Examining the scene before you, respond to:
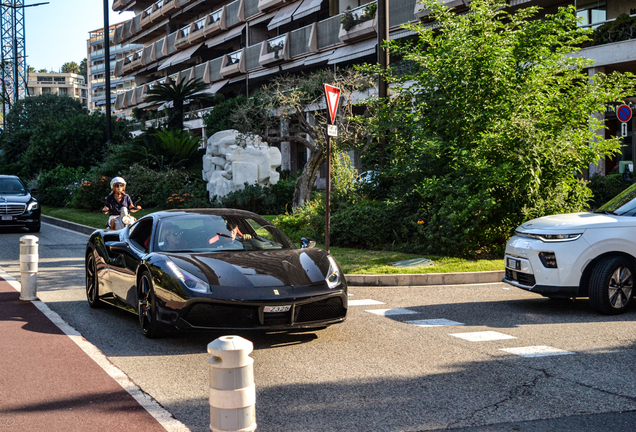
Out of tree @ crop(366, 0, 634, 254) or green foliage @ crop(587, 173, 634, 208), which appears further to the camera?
green foliage @ crop(587, 173, 634, 208)

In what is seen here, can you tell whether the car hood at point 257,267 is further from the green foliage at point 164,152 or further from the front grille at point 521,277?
the green foliage at point 164,152

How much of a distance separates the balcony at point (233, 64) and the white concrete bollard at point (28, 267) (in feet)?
115

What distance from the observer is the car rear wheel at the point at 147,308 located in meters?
6.89

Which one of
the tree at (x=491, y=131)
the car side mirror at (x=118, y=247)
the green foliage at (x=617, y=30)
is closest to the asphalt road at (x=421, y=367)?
the car side mirror at (x=118, y=247)

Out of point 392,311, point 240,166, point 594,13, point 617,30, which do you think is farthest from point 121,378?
point 594,13

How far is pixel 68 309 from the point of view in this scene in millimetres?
8914

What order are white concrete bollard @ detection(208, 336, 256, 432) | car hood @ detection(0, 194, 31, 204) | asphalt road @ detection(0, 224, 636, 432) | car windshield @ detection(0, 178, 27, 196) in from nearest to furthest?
white concrete bollard @ detection(208, 336, 256, 432) → asphalt road @ detection(0, 224, 636, 432) → car hood @ detection(0, 194, 31, 204) → car windshield @ detection(0, 178, 27, 196)

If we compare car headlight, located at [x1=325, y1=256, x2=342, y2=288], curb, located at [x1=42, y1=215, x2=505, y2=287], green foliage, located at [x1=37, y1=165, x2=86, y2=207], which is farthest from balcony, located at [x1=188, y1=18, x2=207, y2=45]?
car headlight, located at [x1=325, y1=256, x2=342, y2=288]

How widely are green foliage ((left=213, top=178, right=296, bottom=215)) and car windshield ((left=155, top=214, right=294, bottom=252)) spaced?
1435cm

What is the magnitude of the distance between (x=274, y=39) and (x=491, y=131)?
1107 inches

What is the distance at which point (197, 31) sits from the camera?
49.7 m

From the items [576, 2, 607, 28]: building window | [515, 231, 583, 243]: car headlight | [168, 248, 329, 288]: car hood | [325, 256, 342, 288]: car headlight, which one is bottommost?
[325, 256, 342, 288]: car headlight

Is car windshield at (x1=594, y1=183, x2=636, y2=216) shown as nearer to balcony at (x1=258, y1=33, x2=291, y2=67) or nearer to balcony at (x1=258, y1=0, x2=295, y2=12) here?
balcony at (x1=258, y1=33, x2=291, y2=67)

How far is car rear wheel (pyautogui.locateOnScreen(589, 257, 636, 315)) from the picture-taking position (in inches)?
317
